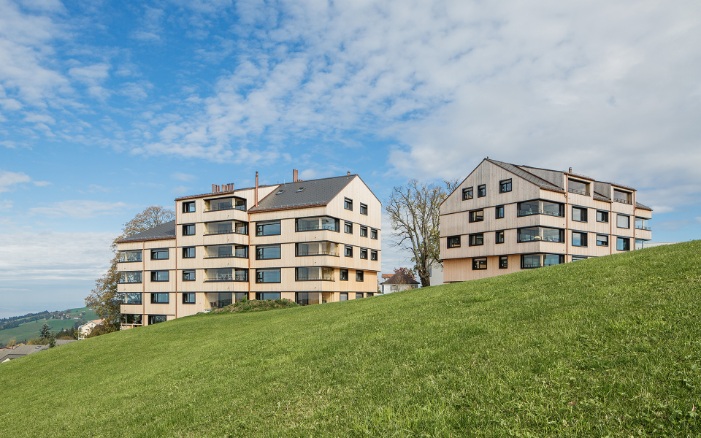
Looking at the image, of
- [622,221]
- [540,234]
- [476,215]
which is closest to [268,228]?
[476,215]

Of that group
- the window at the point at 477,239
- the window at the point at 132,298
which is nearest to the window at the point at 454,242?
the window at the point at 477,239

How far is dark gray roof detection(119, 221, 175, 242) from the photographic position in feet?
214

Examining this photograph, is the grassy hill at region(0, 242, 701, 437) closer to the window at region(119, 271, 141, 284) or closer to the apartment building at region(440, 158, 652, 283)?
the apartment building at region(440, 158, 652, 283)

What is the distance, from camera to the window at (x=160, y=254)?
64.8 m

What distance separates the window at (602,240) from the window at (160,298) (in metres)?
55.8

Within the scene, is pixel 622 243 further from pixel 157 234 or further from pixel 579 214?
pixel 157 234

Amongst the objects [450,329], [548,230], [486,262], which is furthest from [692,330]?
[486,262]

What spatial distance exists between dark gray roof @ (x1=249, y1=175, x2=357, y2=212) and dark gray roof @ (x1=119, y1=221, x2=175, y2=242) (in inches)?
570

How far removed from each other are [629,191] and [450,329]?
2435 inches

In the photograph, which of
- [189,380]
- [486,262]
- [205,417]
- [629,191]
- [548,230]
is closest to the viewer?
[205,417]

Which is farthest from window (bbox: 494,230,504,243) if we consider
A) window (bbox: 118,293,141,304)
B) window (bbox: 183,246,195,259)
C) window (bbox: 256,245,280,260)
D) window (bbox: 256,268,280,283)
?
window (bbox: 118,293,141,304)

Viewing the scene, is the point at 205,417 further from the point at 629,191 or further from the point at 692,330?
the point at 629,191

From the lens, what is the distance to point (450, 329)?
11.9m

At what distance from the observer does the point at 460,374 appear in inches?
337
